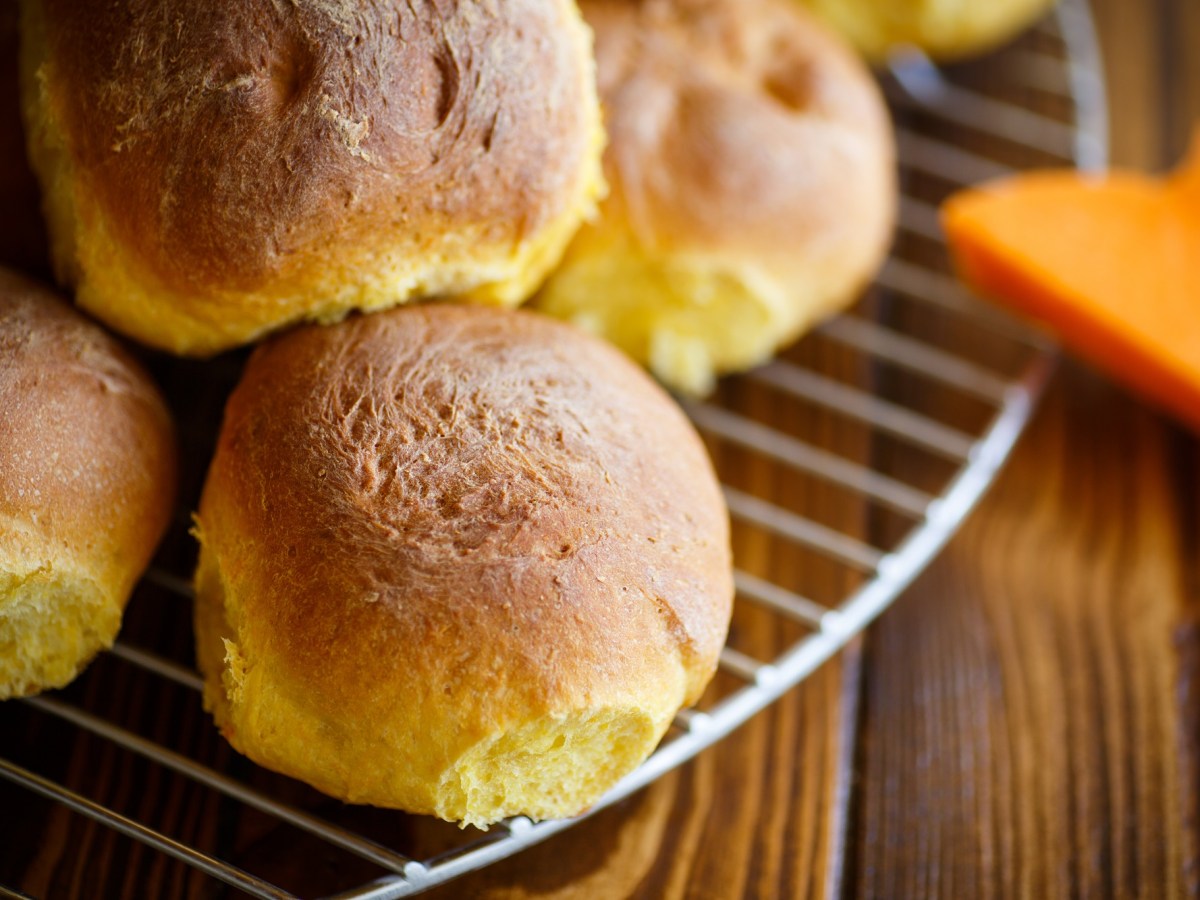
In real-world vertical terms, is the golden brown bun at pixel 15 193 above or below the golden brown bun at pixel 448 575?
above

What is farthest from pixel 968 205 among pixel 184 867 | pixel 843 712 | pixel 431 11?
pixel 184 867

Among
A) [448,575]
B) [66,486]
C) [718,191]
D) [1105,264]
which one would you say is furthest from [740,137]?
[66,486]

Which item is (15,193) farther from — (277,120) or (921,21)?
(921,21)

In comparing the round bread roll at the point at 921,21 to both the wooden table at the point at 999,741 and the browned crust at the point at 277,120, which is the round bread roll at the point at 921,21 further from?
the browned crust at the point at 277,120

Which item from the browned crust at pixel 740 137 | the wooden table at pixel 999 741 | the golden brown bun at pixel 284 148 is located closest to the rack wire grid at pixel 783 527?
the wooden table at pixel 999 741

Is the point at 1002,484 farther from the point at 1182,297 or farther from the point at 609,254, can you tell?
the point at 609,254

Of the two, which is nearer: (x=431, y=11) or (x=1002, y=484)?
(x=431, y=11)

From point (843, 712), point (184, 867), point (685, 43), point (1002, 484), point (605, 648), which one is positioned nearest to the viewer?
point (605, 648)
